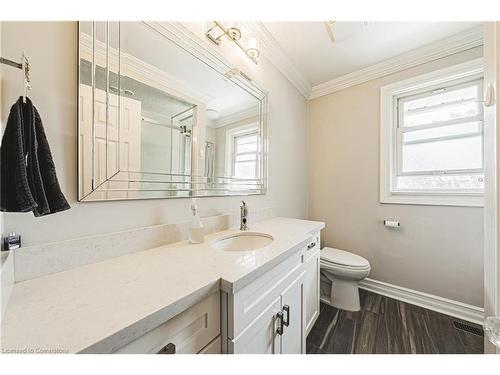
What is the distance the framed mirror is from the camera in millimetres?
726

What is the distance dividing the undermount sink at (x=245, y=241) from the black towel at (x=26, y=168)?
73 cm

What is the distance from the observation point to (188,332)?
1.71ft

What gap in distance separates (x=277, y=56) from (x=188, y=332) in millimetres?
1998

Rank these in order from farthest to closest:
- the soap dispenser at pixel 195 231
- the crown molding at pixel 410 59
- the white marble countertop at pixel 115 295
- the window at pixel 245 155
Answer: the crown molding at pixel 410 59 → the window at pixel 245 155 → the soap dispenser at pixel 195 231 → the white marble countertop at pixel 115 295

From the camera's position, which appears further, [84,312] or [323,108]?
[323,108]

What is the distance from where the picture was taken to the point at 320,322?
1497 mm

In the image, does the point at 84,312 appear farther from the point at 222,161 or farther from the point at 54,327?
the point at 222,161

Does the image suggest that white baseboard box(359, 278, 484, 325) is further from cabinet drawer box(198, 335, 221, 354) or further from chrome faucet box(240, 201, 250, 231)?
cabinet drawer box(198, 335, 221, 354)

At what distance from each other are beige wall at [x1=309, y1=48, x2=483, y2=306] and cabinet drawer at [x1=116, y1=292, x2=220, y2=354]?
1.90 m

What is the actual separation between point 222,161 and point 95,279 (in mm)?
880

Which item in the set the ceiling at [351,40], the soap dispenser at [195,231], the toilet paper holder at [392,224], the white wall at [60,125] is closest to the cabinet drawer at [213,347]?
the soap dispenser at [195,231]

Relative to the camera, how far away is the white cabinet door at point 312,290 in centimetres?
127

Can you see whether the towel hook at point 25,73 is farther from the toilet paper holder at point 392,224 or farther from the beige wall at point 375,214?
the toilet paper holder at point 392,224
